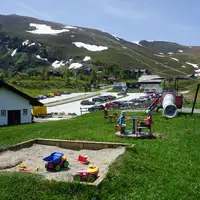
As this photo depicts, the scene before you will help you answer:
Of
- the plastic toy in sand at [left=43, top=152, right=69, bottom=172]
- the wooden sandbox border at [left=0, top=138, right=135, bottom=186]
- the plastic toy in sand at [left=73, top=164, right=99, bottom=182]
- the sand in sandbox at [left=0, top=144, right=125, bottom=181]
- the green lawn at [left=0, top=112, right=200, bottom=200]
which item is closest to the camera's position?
the green lawn at [left=0, top=112, right=200, bottom=200]

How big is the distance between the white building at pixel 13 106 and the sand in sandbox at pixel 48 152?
25766mm

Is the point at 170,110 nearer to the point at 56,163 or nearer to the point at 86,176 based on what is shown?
the point at 56,163

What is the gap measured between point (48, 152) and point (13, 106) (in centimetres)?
2820

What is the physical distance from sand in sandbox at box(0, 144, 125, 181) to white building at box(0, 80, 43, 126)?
25766 mm

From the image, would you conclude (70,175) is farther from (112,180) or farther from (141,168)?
(141,168)

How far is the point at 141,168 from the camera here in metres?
11.2

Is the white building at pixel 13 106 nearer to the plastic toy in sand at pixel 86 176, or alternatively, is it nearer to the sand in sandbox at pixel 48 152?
the sand in sandbox at pixel 48 152

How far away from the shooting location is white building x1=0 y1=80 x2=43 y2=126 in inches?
1581

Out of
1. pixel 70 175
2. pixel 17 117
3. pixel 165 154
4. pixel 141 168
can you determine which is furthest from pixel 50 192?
pixel 17 117

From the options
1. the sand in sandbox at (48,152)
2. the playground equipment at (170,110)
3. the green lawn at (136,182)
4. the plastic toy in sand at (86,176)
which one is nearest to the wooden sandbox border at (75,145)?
the sand in sandbox at (48,152)

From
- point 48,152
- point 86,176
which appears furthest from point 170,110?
point 86,176

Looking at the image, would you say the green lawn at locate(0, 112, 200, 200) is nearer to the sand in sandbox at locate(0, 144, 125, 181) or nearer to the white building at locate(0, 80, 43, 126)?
the sand in sandbox at locate(0, 144, 125, 181)

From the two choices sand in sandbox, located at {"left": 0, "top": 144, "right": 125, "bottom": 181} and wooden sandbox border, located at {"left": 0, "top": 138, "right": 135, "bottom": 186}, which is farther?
wooden sandbox border, located at {"left": 0, "top": 138, "right": 135, "bottom": 186}

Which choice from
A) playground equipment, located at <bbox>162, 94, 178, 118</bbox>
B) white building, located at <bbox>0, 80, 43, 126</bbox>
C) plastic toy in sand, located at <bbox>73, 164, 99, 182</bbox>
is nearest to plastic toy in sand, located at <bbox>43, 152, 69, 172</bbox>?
plastic toy in sand, located at <bbox>73, 164, 99, 182</bbox>
